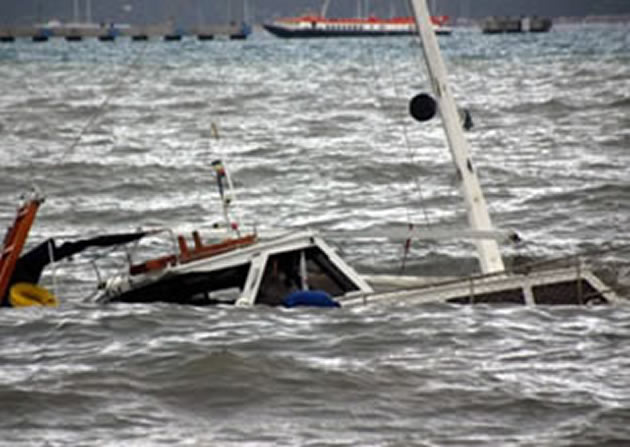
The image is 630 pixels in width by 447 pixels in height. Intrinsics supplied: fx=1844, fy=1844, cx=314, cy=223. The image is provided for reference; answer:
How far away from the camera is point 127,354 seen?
19156 mm

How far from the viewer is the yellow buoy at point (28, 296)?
72.2 feet

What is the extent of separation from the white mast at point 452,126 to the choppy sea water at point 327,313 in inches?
75.0

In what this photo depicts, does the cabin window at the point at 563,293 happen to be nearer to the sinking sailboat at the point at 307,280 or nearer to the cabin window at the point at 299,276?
the sinking sailboat at the point at 307,280

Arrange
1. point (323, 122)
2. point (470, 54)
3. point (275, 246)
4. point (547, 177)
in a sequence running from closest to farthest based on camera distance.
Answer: point (275, 246) → point (547, 177) → point (323, 122) → point (470, 54)

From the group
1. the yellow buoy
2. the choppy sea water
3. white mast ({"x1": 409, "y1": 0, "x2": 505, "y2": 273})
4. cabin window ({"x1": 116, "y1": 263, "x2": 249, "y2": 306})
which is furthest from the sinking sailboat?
the yellow buoy

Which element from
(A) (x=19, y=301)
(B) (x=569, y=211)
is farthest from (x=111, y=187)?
(A) (x=19, y=301)

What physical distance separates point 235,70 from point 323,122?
65694mm

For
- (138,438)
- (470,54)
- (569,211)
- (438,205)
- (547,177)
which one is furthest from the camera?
(470,54)

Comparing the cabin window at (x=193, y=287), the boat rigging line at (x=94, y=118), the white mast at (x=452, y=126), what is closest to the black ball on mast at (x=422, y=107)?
the white mast at (x=452, y=126)

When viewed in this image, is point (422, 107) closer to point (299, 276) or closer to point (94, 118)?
point (299, 276)

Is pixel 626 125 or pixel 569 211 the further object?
pixel 626 125

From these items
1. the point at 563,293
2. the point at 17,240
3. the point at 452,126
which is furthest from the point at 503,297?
the point at 17,240

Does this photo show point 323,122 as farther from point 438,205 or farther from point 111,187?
point 438,205

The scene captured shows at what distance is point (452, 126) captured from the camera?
2256cm
